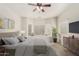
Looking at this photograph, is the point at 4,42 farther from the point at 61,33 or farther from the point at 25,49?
the point at 61,33

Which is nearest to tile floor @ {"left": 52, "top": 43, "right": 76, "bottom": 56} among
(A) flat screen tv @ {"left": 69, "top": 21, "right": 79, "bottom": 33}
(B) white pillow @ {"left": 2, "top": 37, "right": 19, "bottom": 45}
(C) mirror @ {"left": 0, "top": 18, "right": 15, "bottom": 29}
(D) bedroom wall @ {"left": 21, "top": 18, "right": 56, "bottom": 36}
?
(D) bedroom wall @ {"left": 21, "top": 18, "right": 56, "bottom": 36}

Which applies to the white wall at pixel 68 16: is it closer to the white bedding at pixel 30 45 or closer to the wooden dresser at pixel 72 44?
the wooden dresser at pixel 72 44

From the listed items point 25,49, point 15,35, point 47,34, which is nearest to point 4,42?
point 15,35

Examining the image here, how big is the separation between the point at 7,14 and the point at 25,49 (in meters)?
0.66

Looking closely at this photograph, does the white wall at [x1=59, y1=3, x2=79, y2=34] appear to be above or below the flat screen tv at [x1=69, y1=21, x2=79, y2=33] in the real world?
above

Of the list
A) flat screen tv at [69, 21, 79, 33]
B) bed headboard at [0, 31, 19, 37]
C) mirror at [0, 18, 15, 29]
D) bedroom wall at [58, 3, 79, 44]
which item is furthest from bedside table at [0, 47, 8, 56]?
flat screen tv at [69, 21, 79, 33]

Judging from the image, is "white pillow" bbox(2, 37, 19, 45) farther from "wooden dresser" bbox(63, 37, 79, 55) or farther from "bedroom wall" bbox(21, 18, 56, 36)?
"wooden dresser" bbox(63, 37, 79, 55)

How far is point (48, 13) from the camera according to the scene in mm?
2332

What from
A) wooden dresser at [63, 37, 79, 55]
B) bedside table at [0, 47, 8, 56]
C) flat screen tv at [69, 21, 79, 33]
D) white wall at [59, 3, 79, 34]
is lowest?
bedside table at [0, 47, 8, 56]

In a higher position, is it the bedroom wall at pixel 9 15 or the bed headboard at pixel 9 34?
the bedroom wall at pixel 9 15

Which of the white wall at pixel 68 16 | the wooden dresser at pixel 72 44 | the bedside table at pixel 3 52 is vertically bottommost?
the bedside table at pixel 3 52

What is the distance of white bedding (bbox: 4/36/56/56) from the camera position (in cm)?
228

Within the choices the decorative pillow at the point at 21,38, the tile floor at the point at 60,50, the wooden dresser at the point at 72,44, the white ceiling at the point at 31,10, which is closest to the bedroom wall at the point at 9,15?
the white ceiling at the point at 31,10

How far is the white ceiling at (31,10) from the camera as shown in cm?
229
